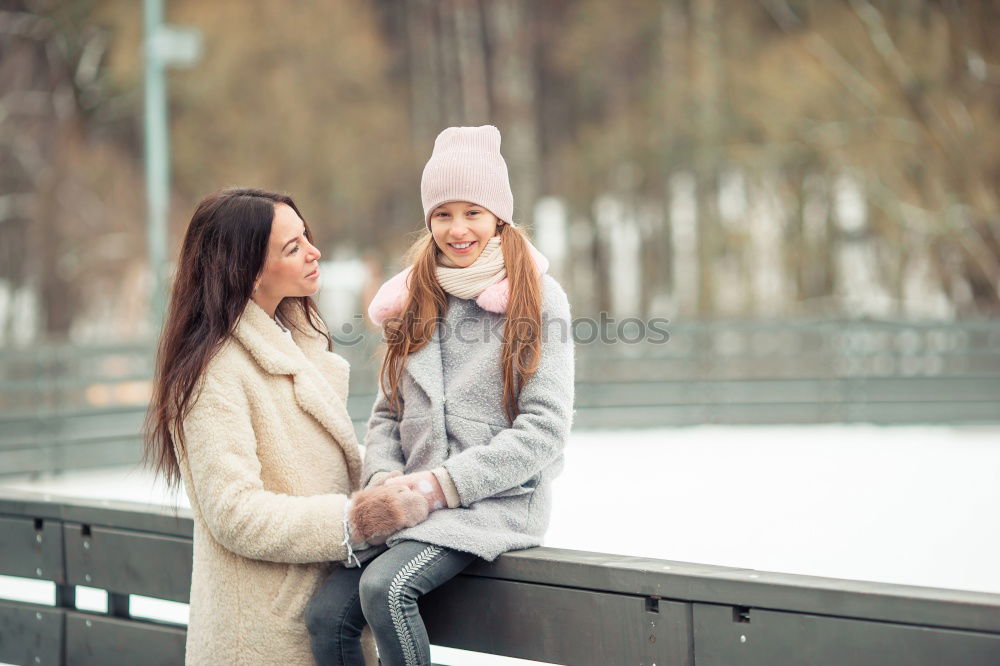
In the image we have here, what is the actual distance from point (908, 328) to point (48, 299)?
14656 millimetres

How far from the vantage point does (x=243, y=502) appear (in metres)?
2.53

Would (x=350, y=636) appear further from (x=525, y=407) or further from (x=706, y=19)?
(x=706, y=19)

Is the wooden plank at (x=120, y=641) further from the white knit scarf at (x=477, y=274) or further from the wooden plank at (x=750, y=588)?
the white knit scarf at (x=477, y=274)

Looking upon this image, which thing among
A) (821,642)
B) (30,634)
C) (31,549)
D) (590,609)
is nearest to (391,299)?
(590,609)

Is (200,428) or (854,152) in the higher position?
(854,152)

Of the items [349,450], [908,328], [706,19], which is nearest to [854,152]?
[706,19]

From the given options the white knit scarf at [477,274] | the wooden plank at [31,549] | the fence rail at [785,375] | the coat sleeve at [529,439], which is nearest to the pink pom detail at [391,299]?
the white knit scarf at [477,274]

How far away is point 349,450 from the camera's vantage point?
2.81 metres

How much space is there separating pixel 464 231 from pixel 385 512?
2.15 feet

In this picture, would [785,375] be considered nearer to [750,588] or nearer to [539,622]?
[539,622]

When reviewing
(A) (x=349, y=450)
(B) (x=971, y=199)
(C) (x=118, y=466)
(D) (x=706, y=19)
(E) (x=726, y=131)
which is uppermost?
(D) (x=706, y=19)

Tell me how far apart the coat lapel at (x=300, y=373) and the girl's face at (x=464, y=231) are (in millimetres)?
398

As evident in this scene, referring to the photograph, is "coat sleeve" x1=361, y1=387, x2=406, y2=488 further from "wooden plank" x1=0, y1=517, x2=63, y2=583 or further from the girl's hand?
"wooden plank" x1=0, y1=517, x2=63, y2=583

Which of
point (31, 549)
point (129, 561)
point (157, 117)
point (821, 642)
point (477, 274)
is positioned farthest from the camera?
point (157, 117)
